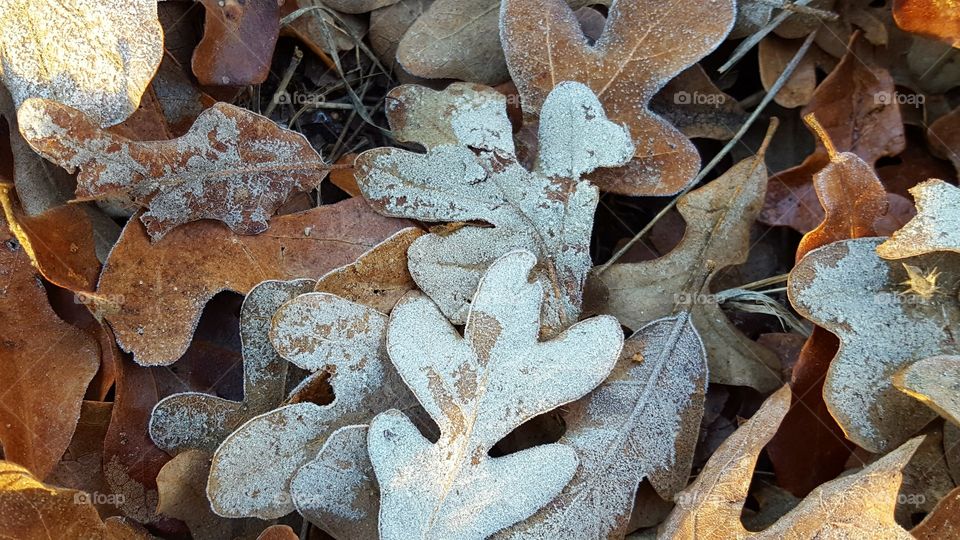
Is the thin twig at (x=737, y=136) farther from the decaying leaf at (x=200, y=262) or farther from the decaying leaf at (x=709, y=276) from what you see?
the decaying leaf at (x=200, y=262)

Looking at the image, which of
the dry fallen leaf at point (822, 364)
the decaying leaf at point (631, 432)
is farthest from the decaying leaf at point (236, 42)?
the dry fallen leaf at point (822, 364)

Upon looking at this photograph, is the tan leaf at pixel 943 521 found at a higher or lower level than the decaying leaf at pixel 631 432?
lower

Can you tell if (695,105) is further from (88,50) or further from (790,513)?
(88,50)

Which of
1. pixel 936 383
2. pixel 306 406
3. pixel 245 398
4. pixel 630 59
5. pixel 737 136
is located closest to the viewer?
pixel 936 383

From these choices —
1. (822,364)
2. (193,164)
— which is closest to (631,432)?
(822,364)

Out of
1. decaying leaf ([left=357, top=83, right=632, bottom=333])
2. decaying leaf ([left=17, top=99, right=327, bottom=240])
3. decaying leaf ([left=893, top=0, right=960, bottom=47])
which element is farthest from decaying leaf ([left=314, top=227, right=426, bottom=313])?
decaying leaf ([left=893, top=0, right=960, bottom=47])

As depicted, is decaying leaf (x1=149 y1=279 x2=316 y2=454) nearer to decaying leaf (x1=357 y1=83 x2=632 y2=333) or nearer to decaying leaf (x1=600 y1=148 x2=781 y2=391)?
decaying leaf (x1=357 y1=83 x2=632 y2=333)
